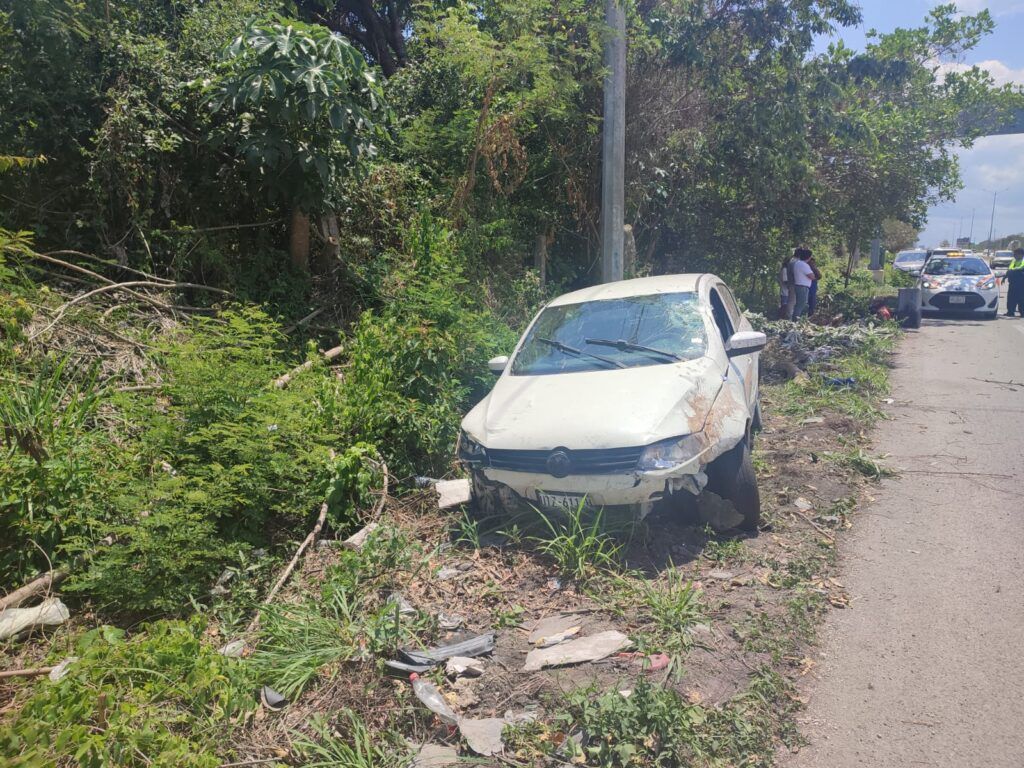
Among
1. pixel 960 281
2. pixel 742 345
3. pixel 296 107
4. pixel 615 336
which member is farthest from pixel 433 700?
pixel 960 281

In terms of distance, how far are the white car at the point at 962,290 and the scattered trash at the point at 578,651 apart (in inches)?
662

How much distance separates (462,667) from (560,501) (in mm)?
1345

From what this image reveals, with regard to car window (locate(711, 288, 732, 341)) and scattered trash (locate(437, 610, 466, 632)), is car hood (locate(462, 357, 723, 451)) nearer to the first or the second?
car window (locate(711, 288, 732, 341))

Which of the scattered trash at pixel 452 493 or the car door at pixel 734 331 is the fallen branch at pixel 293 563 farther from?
the car door at pixel 734 331

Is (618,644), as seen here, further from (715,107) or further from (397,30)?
(397,30)

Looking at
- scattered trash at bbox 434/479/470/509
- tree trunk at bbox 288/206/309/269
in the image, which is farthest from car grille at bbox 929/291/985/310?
scattered trash at bbox 434/479/470/509

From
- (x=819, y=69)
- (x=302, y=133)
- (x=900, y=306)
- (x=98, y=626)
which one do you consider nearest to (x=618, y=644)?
(x=98, y=626)

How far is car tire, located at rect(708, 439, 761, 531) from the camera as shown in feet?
15.9

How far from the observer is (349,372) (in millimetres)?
6441

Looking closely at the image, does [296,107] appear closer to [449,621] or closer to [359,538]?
[359,538]

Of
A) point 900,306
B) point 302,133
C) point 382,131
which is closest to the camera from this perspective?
point 302,133

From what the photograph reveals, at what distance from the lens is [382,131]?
27.6 feet

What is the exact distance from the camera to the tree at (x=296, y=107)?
23.5 ft

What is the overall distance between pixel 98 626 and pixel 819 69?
46.8 ft
